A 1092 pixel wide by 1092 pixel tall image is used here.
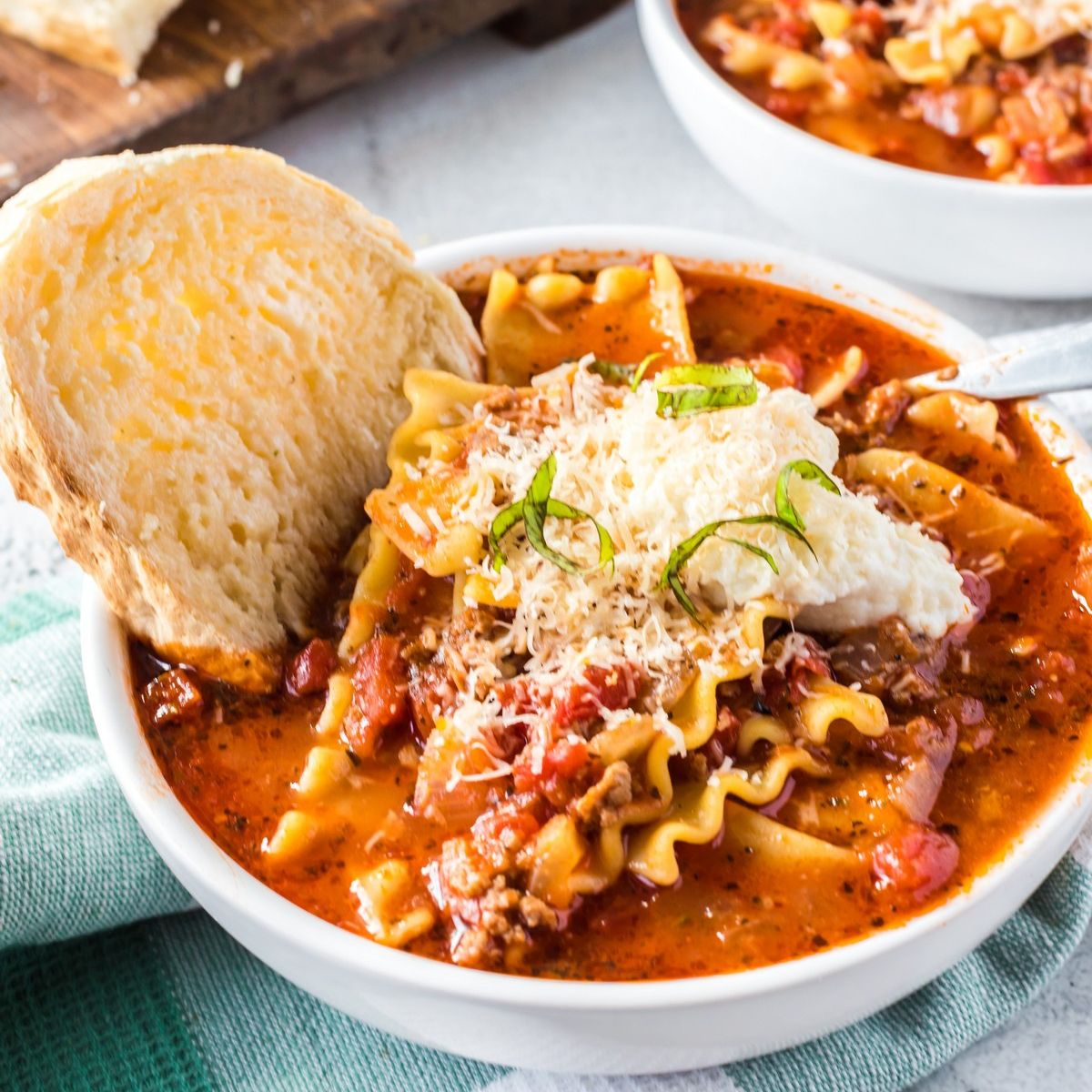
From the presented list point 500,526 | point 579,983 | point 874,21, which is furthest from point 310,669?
point 874,21

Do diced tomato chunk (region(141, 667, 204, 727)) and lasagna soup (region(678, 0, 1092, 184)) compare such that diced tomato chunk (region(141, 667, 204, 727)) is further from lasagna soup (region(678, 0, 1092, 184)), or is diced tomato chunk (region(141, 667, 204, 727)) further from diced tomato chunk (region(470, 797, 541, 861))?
lasagna soup (region(678, 0, 1092, 184))

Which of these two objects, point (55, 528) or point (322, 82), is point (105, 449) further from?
point (322, 82)

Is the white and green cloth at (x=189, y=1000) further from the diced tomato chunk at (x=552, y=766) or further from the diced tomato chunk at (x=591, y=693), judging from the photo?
the diced tomato chunk at (x=591, y=693)

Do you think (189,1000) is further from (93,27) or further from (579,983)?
(93,27)

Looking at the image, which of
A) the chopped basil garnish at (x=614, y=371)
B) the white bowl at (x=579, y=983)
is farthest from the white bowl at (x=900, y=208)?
the white bowl at (x=579, y=983)

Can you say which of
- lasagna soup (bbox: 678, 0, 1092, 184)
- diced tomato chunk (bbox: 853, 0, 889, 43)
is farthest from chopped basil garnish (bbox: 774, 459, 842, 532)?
diced tomato chunk (bbox: 853, 0, 889, 43)

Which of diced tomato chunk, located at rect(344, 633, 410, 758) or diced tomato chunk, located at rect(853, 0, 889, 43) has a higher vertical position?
diced tomato chunk, located at rect(853, 0, 889, 43)

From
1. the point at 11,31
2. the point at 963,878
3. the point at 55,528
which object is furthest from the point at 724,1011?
the point at 11,31
